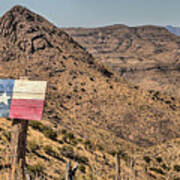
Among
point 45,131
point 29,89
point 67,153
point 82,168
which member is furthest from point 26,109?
point 45,131

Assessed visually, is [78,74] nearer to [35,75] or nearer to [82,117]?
[35,75]

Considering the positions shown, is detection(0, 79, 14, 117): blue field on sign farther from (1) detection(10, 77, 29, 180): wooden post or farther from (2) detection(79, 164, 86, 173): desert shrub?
(2) detection(79, 164, 86, 173): desert shrub

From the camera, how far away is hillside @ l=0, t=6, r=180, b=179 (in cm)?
3600

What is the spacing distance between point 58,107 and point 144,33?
15597cm

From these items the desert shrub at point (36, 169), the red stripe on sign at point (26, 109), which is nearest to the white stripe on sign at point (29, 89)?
the red stripe on sign at point (26, 109)

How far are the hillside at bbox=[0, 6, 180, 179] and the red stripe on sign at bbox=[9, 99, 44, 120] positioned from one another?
19.1 metres

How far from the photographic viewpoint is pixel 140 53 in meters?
154

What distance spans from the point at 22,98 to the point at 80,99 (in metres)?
39.8

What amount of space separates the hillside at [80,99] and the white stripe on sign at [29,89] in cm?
1906

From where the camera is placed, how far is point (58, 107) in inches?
1748

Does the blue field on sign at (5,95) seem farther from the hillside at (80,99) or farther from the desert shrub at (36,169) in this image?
the hillside at (80,99)

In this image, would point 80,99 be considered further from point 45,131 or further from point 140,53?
point 140,53

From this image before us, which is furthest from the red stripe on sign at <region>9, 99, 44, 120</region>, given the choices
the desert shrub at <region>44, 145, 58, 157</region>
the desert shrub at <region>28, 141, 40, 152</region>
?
the desert shrub at <region>44, 145, 58, 157</region>

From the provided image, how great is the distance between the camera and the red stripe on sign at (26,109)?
25.6ft
